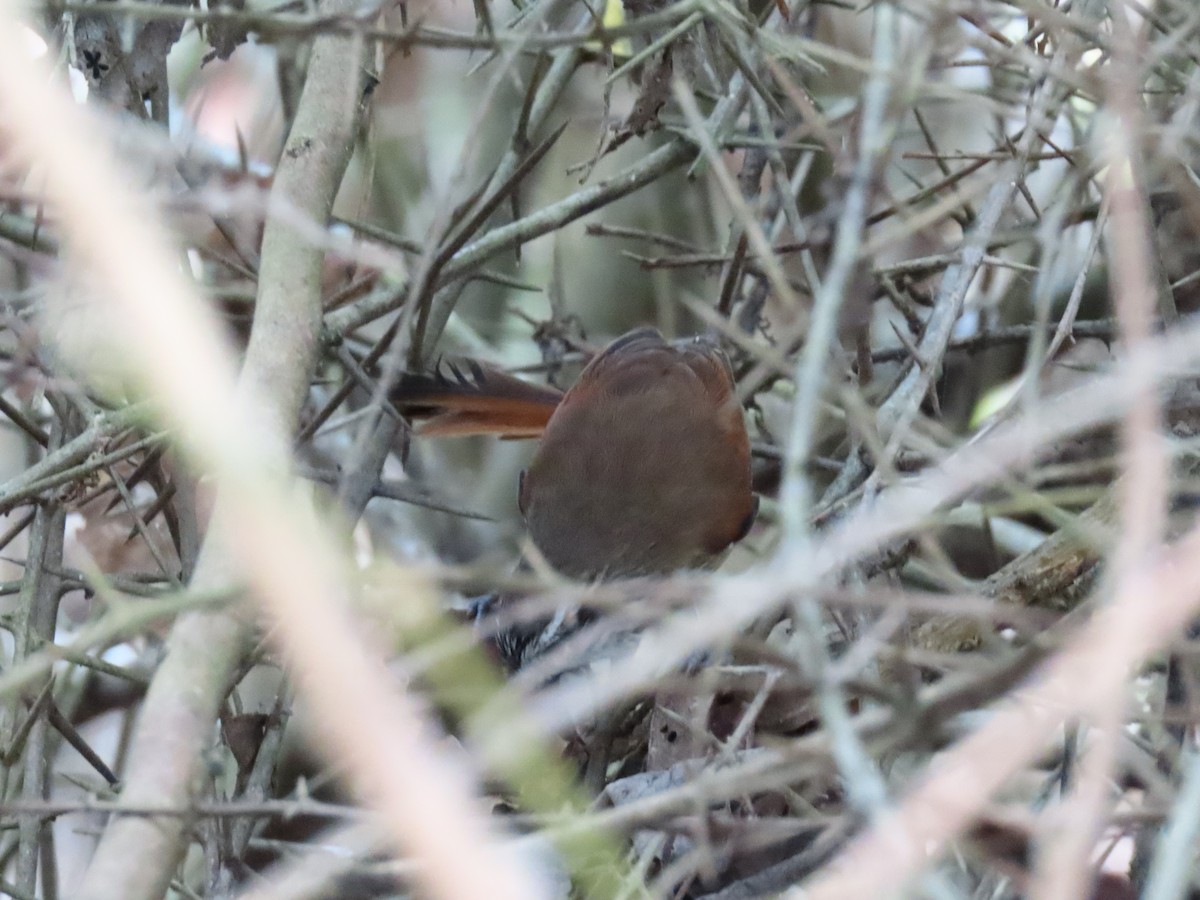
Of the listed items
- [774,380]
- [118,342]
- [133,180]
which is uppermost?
[133,180]

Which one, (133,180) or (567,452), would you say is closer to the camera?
(133,180)

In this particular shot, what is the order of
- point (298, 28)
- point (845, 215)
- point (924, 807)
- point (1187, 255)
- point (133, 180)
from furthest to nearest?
point (1187, 255) < point (133, 180) < point (298, 28) < point (845, 215) < point (924, 807)

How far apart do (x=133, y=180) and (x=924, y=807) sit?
190cm

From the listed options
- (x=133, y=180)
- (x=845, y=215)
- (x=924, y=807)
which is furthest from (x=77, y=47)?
(x=924, y=807)

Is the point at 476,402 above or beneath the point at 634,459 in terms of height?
above

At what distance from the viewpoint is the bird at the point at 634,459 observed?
386 cm

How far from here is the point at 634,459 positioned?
388 cm

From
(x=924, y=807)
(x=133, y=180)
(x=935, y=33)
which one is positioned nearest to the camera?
(x=924, y=807)

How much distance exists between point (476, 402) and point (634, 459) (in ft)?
1.58

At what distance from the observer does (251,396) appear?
81.0 inches

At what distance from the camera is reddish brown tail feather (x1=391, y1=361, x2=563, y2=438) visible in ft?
12.5

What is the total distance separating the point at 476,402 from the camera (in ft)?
12.9

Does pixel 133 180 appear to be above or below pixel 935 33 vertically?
below

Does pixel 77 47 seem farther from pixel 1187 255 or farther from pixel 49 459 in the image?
pixel 1187 255
